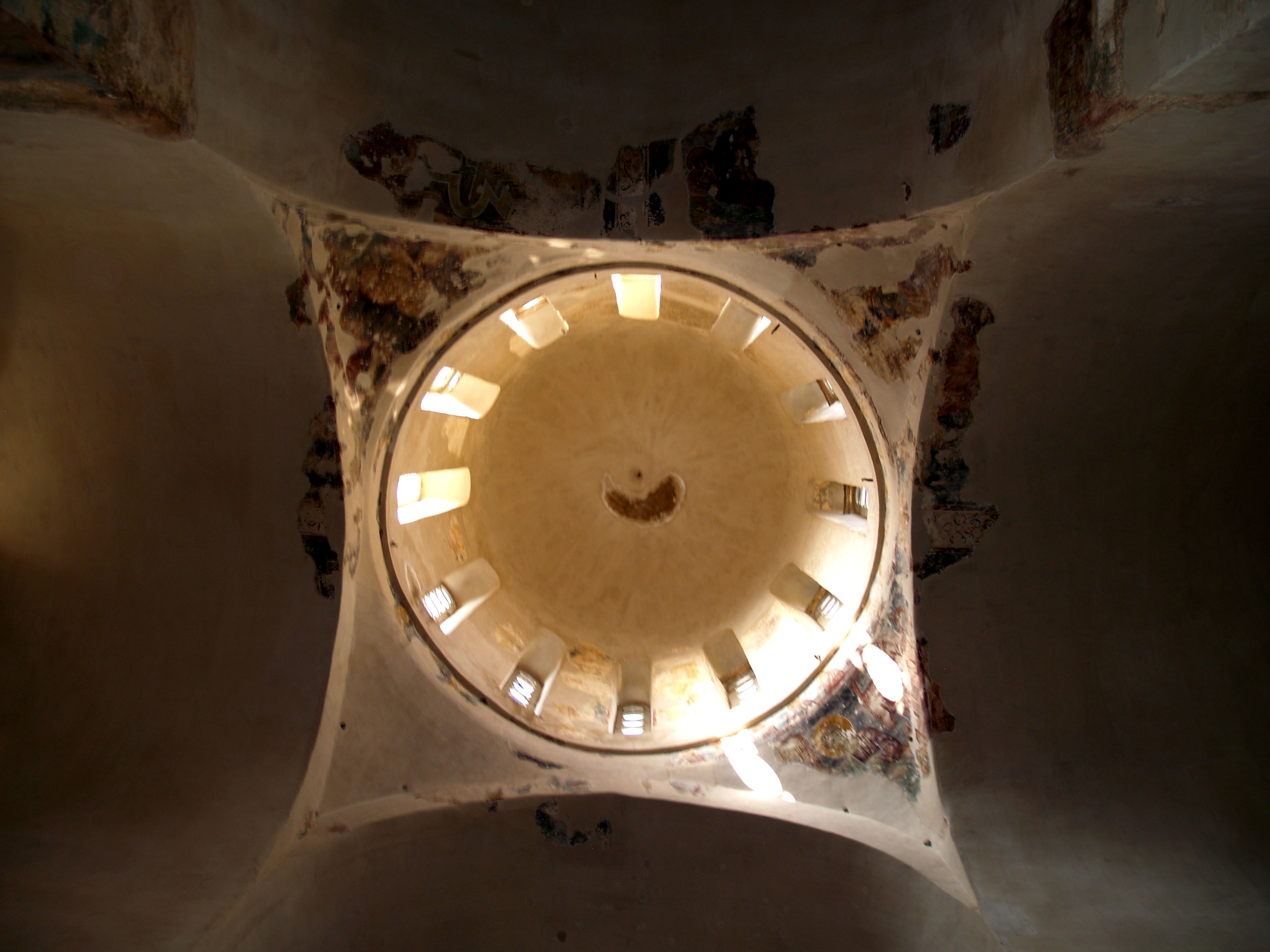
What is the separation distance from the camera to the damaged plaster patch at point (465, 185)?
7441mm

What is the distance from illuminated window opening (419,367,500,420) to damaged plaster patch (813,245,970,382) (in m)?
4.57

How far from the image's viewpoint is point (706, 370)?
41.3 ft

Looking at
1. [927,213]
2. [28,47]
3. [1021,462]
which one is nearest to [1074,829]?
[1021,462]

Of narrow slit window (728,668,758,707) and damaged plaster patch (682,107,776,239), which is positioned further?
narrow slit window (728,668,758,707)

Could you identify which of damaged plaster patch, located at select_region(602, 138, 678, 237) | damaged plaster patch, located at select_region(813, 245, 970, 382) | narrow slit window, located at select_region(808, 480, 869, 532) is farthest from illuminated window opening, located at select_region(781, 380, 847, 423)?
damaged plaster patch, located at select_region(602, 138, 678, 237)

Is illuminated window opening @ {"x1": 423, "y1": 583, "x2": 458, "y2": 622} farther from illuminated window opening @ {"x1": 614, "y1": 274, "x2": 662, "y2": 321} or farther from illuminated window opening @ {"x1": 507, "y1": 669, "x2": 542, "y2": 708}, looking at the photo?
illuminated window opening @ {"x1": 614, "y1": 274, "x2": 662, "y2": 321}

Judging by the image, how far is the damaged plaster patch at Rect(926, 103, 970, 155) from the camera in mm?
6918

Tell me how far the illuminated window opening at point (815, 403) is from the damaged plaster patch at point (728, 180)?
2356 millimetres

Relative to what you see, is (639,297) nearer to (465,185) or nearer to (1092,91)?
(465,185)

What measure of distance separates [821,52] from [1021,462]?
435 centimetres

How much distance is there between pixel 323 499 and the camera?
837cm

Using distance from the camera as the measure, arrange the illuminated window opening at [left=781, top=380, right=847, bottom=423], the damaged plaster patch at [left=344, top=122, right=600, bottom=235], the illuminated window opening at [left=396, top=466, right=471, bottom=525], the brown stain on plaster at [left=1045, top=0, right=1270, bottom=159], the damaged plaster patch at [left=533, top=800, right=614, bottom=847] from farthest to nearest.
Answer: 1. the illuminated window opening at [left=396, top=466, right=471, bottom=525]
2. the illuminated window opening at [left=781, top=380, right=847, bottom=423]
3. the damaged plaster patch at [left=533, top=800, right=614, bottom=847]
4. the damaged plaster patch at [left=344, top=122, right=600, bottom=235]
5. the brown stain on plaster at [left=1045, top=0, right=1270, bottom=159]

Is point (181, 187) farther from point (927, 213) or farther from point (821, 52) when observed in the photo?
point (927, 213)

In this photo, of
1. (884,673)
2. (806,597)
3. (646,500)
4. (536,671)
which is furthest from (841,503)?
(536,671)
